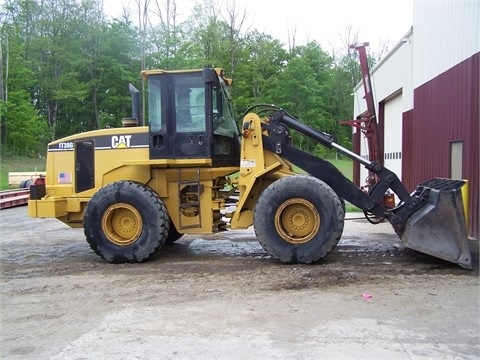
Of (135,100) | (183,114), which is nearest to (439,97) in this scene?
(183,114)

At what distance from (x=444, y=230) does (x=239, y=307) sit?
3140mm

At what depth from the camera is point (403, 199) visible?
762cm

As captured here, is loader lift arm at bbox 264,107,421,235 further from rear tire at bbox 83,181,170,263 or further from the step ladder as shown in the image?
rear tire at bbox 83,181,170,263

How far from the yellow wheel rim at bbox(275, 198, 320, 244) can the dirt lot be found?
456 mm

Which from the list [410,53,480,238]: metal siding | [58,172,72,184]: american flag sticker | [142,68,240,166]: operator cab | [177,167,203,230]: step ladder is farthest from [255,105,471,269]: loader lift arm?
[58,172,72,184]: american flag sticker

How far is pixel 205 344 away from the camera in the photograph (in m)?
4.56

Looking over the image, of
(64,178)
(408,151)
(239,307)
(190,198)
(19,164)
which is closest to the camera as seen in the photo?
(239,307)

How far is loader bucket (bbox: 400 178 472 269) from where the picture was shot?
22.6 feet

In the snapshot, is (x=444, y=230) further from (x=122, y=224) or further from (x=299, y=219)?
(x=122, y=224)

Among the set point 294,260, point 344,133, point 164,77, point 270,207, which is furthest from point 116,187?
point 344,133

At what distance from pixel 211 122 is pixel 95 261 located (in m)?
2.93

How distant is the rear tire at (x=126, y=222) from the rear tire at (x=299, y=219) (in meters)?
1.55

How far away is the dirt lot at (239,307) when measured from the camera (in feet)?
14.7

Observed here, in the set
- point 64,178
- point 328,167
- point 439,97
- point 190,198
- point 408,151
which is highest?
point 439,97
